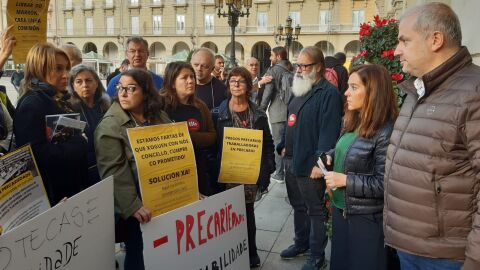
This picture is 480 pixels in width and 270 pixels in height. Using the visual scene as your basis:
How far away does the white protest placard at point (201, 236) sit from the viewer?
7.13 ft

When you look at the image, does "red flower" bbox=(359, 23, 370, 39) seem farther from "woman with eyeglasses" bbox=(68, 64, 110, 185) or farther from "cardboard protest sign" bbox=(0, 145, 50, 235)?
"cardboard protest sign" bbox=(0, 145, 50, 235)

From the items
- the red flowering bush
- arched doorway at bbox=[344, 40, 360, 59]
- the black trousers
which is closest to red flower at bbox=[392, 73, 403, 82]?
the red flowering bush

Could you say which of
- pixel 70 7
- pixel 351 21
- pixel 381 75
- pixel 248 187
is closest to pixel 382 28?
pixel 381 75

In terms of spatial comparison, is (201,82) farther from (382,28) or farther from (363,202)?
(363,202)

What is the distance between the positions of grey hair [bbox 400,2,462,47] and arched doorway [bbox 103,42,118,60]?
4617cm

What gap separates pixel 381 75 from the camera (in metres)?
2.38

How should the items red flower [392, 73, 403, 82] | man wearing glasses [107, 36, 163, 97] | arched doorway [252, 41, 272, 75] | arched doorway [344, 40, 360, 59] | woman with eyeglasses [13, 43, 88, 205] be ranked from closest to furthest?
woman with eyeglasses [13, 43, 88, 205]
red flower [392, 73, 403, 82]
man wearing glasses [107, 36, 163, 97]
arched doorway [344, 40, 360, 59]
arched doorway [252, 41, 272, 75]

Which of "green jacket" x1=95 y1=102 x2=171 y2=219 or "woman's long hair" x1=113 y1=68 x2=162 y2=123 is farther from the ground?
"woman's long hair" x1=113 y1=68 x2=162 y2=123

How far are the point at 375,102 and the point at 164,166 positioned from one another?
143 centimetres

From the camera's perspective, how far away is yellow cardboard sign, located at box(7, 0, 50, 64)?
103 inches

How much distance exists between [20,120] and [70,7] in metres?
49.2

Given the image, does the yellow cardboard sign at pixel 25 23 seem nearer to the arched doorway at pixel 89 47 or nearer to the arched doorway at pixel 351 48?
the arched doorway at pixel 351 48

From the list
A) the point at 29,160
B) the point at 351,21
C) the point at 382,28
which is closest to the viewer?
the point at 29,160

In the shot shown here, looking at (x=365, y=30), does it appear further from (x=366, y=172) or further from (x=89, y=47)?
(x=89, y=47)
